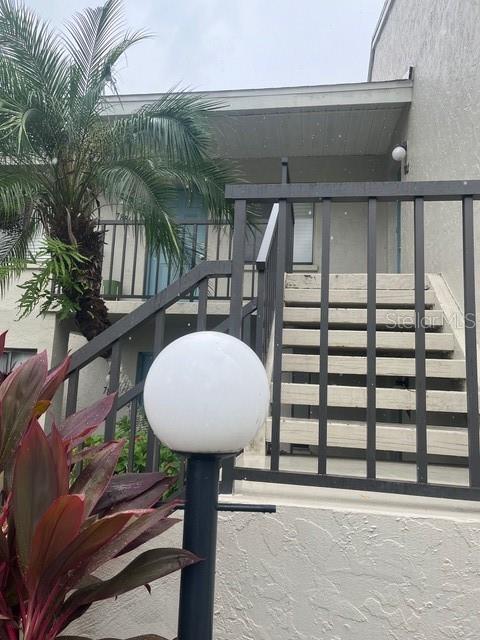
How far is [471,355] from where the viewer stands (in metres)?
1.58

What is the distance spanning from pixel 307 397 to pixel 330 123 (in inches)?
178

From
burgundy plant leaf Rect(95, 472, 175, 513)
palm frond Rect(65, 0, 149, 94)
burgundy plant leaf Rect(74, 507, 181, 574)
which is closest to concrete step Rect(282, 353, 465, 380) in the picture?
burgundy plant leaf Rect(95, 472, 175, 513)

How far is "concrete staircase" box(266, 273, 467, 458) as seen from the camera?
2451 mm

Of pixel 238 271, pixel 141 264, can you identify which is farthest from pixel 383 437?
pixel 141 264

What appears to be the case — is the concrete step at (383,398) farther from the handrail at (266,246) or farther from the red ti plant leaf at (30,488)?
the red ti plant leaf at (30,488)

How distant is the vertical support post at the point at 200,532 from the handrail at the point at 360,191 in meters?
1.08

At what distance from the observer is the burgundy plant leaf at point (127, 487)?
4.46ft

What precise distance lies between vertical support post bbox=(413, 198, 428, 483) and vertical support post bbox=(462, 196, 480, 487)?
0.14m

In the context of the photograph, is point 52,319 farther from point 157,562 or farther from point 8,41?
point 157,562

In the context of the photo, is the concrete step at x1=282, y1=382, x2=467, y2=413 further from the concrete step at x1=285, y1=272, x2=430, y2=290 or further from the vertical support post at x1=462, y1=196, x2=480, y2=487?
the concrete step at x1=285, y1=272, x2=430, y2=290

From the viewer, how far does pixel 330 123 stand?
→ 6.02 m

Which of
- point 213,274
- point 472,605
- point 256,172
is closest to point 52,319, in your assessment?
point 256,172

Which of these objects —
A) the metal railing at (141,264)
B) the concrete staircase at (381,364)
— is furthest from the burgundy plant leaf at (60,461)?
the metal railing at (141,264)

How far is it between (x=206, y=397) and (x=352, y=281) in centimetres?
323
